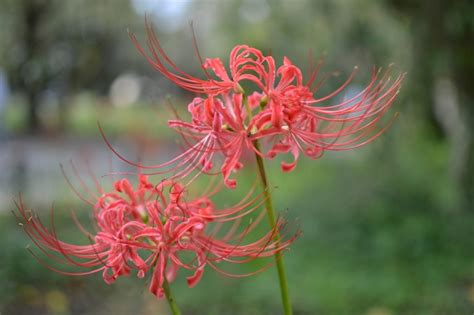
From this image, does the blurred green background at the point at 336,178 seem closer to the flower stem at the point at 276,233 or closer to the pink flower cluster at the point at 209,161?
the pink flower cluster at the point at 209,161

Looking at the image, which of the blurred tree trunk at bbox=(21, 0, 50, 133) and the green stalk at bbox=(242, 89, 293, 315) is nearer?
the green stalk at bbox=(242, 89, 293, 315)

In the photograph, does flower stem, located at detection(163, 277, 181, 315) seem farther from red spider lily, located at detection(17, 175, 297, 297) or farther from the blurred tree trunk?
the blurred tree trunk

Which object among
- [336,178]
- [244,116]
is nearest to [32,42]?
[336,178]

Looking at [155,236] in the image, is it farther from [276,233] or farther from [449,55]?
[449,55]

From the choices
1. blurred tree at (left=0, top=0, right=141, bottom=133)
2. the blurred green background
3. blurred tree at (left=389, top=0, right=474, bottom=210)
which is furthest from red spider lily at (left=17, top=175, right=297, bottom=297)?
blurred tree at (left=0, top=0, right=141, bottom=133)

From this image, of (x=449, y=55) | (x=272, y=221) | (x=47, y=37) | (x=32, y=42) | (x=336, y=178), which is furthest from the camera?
(x=336, y=178)

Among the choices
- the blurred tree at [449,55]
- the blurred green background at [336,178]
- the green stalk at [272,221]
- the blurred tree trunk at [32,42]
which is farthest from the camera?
the blurred tree trunk at [32,42]

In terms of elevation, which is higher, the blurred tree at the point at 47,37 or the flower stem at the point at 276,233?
the blurred tree at the point at 47,37

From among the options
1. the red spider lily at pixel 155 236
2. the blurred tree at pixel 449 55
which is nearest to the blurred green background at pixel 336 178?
the blurred tree at pixel 449 55

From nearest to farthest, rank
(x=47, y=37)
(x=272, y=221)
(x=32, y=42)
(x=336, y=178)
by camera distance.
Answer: (x=272, y=221) → (x=32, y=42) → (x=47, y=37) → (x=336, y=178)
